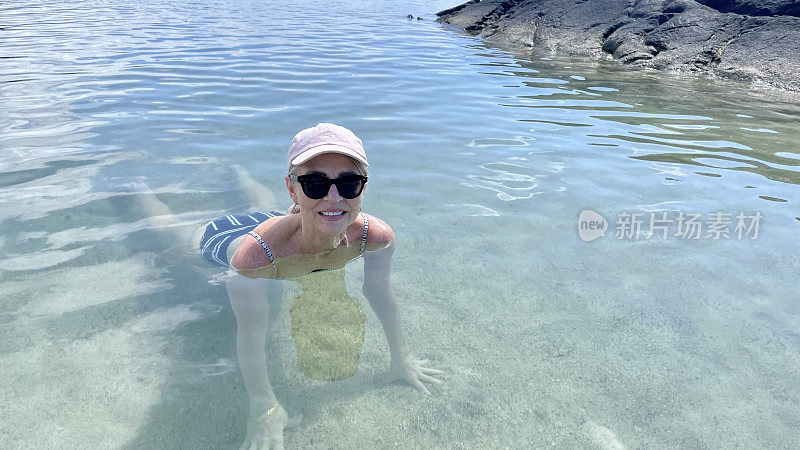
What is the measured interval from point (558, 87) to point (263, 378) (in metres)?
9.55

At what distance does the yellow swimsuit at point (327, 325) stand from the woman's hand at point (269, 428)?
1.20 feet

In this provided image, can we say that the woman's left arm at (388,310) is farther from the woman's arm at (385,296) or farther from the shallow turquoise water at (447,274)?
A: the shallow turquoise water at (447,274)

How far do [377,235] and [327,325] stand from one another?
784 mm

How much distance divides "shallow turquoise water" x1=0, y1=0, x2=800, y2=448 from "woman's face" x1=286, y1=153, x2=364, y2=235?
1.01 m

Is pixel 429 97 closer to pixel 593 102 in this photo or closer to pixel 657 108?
pixel 593 102

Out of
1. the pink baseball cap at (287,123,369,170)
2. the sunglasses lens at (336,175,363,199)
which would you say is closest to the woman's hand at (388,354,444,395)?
the sunglasses lens at (336,175,363,199)

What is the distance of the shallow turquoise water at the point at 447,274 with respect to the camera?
2.93 m

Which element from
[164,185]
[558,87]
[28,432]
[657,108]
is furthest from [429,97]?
[28,432]

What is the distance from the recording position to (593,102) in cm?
964

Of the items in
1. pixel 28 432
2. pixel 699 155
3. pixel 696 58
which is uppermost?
pixel 696 58

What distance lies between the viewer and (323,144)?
2.57 metres

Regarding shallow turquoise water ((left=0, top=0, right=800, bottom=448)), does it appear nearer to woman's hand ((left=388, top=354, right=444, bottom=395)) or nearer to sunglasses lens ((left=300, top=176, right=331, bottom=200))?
woman's hand ((left=388, top=354, right=444, bottom=395))
